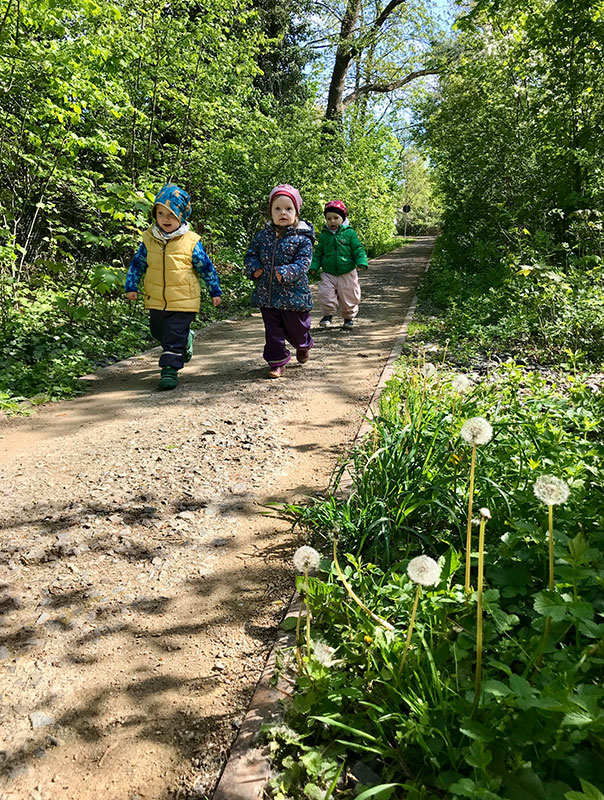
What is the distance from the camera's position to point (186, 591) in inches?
99.5

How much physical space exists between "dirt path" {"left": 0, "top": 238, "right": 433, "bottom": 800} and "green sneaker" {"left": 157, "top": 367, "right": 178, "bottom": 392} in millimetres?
158

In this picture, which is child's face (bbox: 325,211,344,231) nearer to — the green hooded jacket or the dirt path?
the green hooded jacket

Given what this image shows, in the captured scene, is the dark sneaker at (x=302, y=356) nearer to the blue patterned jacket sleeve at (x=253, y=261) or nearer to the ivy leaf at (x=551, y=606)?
the blue patterned jacket sleeve at (x=253, y=261)

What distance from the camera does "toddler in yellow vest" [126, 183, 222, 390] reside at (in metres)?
5.18

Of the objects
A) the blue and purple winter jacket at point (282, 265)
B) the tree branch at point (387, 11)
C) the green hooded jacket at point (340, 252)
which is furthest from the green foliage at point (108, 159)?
the tree branch at point (387, 11)

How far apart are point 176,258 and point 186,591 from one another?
3.66m

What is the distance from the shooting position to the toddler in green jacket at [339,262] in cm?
808

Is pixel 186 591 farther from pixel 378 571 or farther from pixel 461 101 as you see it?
pixel 461 101

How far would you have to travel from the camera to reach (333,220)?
809 cm

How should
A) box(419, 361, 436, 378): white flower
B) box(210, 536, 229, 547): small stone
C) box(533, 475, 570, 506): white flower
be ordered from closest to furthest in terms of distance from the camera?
1. box(533, 475, 570, 506): white flower
2. box(210, 536, 229, 547): small stone
3. box(419, 361, 436, 378): white flower

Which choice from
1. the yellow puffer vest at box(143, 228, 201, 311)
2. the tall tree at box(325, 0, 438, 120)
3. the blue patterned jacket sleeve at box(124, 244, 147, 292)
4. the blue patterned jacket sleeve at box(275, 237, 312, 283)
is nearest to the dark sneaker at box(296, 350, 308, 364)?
the blue patterned jacket sleeve at box(275, 237, 312, 283)

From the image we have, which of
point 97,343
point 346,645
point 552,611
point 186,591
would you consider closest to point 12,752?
point 186,591

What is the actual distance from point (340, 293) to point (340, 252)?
2.11ft

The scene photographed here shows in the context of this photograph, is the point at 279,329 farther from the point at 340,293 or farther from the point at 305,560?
the point at 305,560
